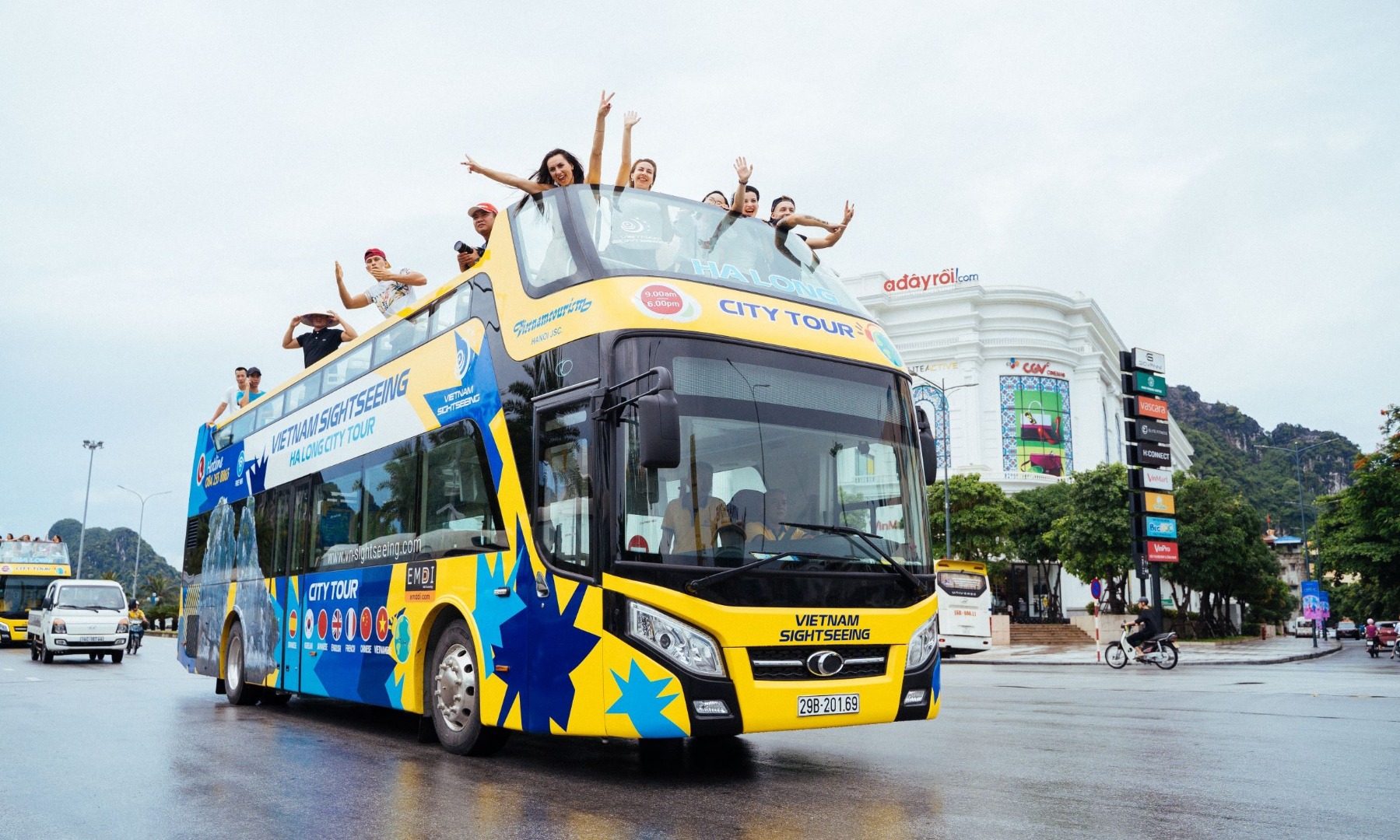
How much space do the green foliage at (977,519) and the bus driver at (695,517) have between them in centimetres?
4121

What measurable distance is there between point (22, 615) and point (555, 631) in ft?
94.8

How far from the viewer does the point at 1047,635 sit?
1903 inches

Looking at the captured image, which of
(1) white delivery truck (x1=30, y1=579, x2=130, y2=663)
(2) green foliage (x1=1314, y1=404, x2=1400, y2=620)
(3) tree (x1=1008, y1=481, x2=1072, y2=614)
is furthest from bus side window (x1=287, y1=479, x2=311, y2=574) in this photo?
(3) tree (x1=1008, y1=481, x2=1072, y2=614)

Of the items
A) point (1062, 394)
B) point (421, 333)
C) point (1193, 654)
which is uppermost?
point (1062, 394)

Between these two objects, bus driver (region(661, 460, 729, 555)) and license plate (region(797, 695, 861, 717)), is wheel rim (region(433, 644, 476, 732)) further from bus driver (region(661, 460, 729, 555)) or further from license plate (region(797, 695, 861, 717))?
license plate (region(797, 695, 861, 717))

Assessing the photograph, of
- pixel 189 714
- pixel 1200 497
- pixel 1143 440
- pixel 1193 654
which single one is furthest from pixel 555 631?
pixel 1200 497

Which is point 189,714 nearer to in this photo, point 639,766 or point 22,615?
point 639,766

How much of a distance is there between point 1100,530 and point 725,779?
4042cm

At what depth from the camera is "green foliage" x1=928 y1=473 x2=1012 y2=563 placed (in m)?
47.2

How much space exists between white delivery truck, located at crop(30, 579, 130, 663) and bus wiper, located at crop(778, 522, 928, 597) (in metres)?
22.1

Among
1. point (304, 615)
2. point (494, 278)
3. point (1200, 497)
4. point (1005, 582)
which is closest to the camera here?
point (494, 278)

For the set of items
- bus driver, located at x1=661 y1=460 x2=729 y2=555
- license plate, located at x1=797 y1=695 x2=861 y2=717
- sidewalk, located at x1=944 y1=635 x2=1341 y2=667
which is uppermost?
bus driver, located at x1=661 y1=460 x2=729 y2=555

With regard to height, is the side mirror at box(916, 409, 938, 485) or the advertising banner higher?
the advertising banner

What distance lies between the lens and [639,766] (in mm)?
7473
